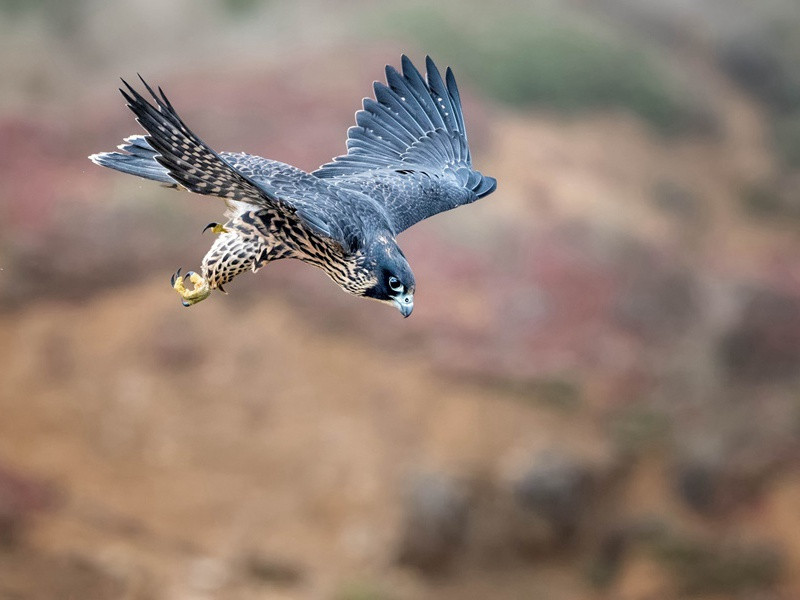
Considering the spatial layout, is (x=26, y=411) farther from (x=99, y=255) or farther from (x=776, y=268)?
(x=776, y=268)

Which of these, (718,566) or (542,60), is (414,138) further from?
(542,60)

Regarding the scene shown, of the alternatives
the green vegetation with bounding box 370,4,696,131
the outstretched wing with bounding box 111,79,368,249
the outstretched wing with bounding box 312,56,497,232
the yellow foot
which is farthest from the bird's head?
the green vegetation with bounding box 370,4,696,131

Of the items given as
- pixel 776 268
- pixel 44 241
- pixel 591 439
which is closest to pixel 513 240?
pixel 591 439

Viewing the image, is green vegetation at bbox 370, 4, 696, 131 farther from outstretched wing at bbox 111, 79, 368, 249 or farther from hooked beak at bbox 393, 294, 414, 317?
hooked beak at bbox 393, 294, 414, 317

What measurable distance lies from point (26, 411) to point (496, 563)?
5.97 metres

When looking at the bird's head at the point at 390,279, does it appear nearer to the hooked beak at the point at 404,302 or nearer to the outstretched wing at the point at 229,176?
the hooked beak at the point at 404,302

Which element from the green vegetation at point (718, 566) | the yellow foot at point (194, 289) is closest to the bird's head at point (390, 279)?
the yellow foot at point (194, 289)

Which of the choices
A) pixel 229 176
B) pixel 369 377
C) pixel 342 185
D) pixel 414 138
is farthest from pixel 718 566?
pixel 229 176

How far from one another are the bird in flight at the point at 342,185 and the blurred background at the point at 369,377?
6352mm

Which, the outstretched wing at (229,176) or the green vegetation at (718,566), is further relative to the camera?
the green vegetation at (718,566)

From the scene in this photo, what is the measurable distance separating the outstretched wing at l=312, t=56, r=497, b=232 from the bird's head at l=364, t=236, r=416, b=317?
1.59 metres

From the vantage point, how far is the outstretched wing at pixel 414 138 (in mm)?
8836

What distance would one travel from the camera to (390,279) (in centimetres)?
702

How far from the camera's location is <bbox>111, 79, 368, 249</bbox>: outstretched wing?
6.34 metres
